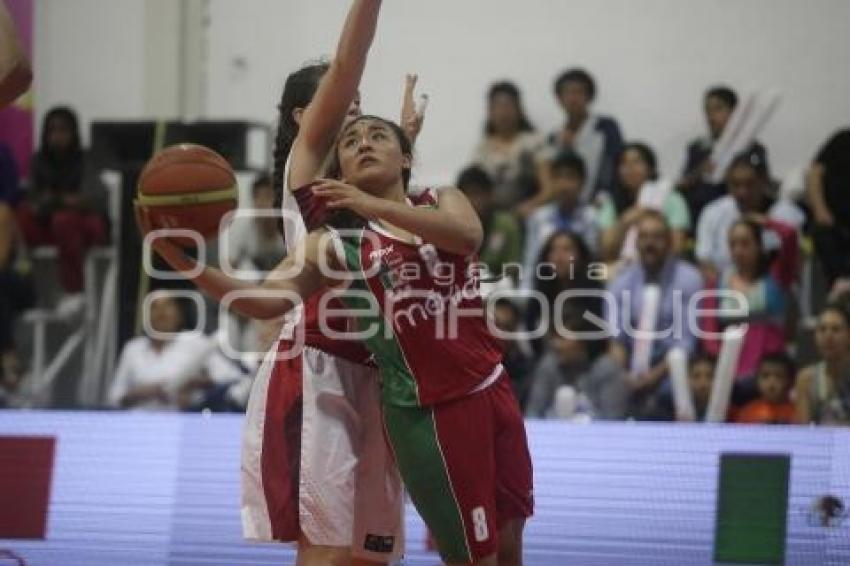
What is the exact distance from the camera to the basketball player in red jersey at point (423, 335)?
429 centimetres

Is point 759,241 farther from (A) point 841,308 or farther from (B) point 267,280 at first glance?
(B) point 267,280

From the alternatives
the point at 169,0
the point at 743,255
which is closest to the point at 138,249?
the point at 169,0

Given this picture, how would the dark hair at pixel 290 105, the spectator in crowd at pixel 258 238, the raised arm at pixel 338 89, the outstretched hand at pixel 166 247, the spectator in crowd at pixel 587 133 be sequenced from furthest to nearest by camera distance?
1. the spectator in crowd at pixel 587 133
2. the spectator in crowd at pixel 258 238
3. the dark hair at pixel 290 105
4. the raised arm at pixel 338 89
5. the outstretched hand at pixel 166 247

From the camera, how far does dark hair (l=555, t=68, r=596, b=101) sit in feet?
32.6

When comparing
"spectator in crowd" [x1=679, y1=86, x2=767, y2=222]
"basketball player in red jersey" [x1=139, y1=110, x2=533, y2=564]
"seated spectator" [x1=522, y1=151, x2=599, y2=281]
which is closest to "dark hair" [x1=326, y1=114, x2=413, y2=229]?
"basketball player in red jersey" [x1=139, y1=110, x2=533, y2=564]

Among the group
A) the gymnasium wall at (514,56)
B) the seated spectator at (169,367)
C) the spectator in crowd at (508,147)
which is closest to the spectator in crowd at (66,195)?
the gymnasium wall at (514,56)

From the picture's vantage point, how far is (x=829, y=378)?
7.41 metres

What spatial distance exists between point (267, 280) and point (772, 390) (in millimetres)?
4107

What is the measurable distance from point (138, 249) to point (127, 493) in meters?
3.89

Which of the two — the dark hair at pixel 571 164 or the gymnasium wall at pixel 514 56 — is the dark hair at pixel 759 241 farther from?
the gymnasium wall at pixel 514 56

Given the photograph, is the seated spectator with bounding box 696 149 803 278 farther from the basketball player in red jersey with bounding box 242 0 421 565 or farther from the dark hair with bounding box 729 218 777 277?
the basketball player in red jersey with bounding box 242 0 421 565

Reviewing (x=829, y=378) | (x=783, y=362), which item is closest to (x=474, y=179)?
(x=783, y=362)

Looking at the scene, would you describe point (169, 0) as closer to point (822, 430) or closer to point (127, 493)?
point (127, 493)

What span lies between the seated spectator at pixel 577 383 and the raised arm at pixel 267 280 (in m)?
3.61
